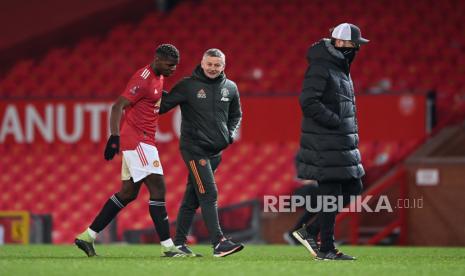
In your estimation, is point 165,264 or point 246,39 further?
point 246,39

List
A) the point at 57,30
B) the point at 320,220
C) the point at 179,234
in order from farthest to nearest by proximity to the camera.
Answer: the point at 57,30, the point at 179,234, the point at 320,220

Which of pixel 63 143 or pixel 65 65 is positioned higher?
pixel 65 65

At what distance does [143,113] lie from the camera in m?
7.97

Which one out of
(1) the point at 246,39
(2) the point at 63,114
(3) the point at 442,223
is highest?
(1) the point at 246,39

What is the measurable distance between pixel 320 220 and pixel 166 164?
25.8 feet

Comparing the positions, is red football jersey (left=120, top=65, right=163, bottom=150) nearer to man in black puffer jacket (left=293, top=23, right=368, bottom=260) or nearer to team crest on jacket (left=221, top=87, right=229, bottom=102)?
team crest on jacket (left=221, top=87, right=229, bottom=102)

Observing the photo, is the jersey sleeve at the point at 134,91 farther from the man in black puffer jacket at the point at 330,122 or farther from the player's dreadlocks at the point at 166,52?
the man in black puffer jacket at the point at 330,122

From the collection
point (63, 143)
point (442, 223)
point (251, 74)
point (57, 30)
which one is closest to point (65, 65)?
point (57, 30)

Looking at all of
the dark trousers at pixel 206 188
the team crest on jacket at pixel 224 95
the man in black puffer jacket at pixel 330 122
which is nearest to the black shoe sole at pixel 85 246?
the dark trousers at pixel 206 188

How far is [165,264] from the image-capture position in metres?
7.23

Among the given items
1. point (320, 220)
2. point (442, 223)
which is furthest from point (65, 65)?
point (320, 220)

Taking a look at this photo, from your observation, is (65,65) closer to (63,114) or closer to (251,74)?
(63,114)

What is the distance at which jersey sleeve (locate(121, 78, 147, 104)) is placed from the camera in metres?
7.82

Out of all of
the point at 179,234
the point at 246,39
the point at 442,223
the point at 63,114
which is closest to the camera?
the point at 179,234
